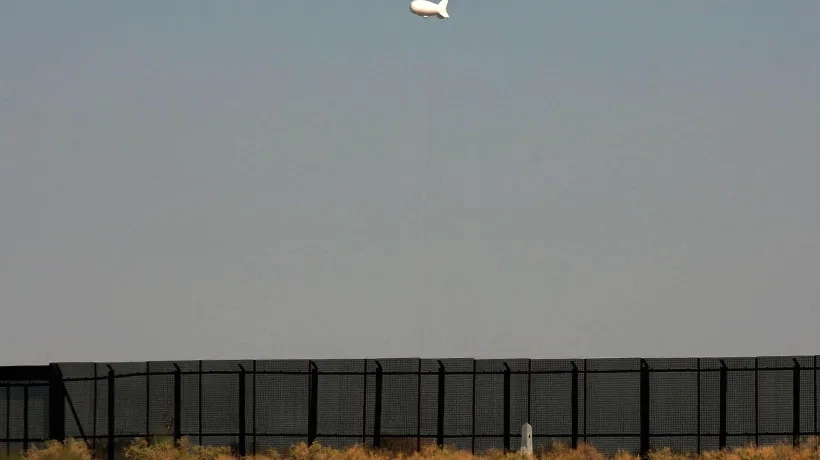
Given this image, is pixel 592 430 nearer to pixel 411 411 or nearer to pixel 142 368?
pixel 411 411

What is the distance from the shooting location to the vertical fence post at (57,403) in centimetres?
4297

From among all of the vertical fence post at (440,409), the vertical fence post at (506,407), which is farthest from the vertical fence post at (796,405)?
the vertical fence post at (440,409)

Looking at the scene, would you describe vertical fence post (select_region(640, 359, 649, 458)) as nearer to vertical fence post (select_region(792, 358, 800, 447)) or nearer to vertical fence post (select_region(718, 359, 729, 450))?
vertical fence post (select_region(718, 359, 729, 450))

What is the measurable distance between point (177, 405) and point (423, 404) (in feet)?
26.0

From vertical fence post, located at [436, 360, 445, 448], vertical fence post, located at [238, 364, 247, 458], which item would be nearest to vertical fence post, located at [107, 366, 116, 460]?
vertical fence post, located at [238, 364, 247, 458]

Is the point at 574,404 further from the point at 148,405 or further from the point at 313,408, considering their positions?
the point at 148,405

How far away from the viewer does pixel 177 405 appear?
43.4 meters

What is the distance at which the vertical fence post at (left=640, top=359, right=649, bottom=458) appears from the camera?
141ft

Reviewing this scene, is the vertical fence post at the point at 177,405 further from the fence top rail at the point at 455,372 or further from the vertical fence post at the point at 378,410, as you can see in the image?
the vertical fence post at the point at 378,410

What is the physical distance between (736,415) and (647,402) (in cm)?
484

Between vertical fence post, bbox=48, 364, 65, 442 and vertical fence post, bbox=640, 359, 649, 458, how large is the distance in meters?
17.3

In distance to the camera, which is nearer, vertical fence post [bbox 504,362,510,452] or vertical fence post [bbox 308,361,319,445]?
vertical fence post [bbox 504,362,510,452]

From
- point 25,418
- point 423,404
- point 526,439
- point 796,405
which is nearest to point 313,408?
point 423,404

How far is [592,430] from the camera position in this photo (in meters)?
44.3
